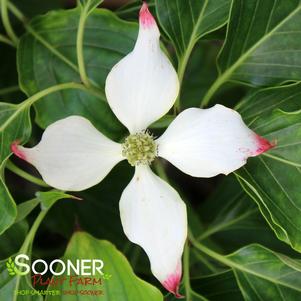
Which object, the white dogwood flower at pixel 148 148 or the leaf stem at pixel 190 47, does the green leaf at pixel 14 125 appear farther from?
the leaf stem at pixel 190 47

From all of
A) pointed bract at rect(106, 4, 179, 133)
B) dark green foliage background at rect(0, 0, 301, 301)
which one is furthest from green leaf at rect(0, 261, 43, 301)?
pointed bract at rect(106, 4, 179, 133)

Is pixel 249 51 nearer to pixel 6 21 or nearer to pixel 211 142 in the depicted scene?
pixel 211 142

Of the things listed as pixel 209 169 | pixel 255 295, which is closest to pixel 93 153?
pixel 209 169

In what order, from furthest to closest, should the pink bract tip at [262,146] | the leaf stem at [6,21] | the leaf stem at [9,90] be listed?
the leaf stem at [9,90]
the leaf stem at [6,21]
the pink bract tip at [262,146]

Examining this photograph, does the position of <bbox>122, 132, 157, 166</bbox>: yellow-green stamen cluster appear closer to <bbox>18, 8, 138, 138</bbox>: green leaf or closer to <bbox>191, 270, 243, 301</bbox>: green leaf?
<bbox>18, 8, 138, 138</bbox>: green leaf

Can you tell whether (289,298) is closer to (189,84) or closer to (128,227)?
(128,227)

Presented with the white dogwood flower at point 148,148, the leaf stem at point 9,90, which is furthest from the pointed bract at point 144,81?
the leaf stem at point 9,90
